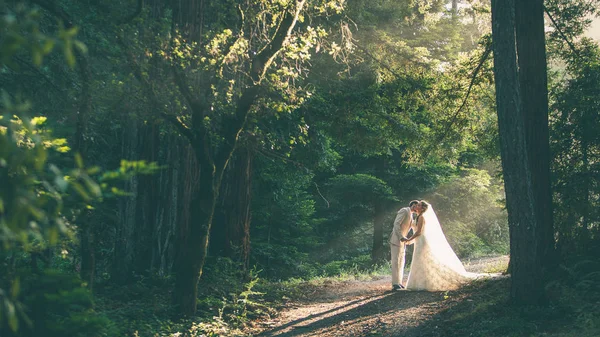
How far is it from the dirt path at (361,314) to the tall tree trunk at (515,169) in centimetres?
170

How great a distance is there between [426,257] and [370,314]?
7.40 ft

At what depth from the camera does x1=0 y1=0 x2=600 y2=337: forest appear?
28.8 ft

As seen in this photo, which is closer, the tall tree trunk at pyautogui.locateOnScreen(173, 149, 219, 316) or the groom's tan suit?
the tall tree trunk at pyautogui.locateOnScreen(173, 149, 219, 316)

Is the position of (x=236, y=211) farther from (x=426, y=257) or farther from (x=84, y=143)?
(x=84, y=143)

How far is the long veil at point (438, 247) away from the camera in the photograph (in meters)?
12.4

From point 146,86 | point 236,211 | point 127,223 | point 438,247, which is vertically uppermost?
point 146,86

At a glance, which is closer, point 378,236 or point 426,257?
point 426,257

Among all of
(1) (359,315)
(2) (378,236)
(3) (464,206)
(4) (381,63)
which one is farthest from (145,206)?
(3) (464,206)

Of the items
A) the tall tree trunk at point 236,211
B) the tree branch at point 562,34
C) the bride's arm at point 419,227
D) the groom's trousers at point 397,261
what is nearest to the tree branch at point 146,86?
the tall tree trunk at point 236,211

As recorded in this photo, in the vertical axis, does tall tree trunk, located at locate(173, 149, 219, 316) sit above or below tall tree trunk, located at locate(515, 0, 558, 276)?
below

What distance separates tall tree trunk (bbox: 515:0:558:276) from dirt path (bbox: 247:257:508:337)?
89.3 inches

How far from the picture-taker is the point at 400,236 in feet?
43.0

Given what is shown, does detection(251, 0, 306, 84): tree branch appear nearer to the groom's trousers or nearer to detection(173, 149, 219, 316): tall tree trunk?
detection(173, 149, 219, 316): tall tree trunk

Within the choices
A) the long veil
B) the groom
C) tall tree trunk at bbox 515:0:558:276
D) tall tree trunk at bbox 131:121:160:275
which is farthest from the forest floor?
tall tree trunk at bbox 131:121:160:275
